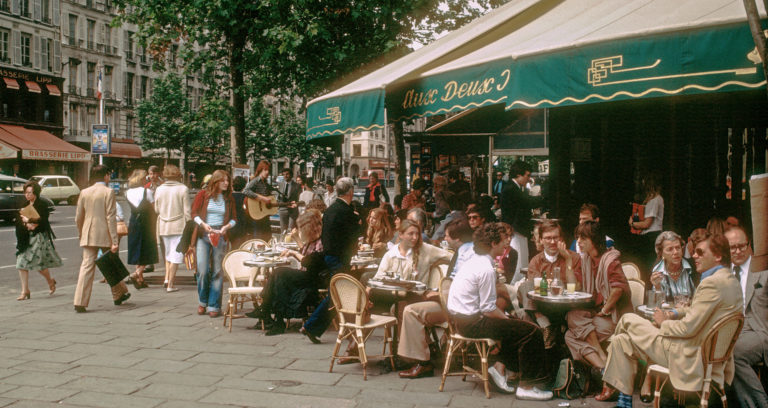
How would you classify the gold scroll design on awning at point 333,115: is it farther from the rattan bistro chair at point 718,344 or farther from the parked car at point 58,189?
the parked car at point 58,189

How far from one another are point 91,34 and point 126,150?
28.4 ft

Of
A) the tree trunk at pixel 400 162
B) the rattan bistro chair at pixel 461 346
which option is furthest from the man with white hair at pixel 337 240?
the tree trunk at pixel 400 162

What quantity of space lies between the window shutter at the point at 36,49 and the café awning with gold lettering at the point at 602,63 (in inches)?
1640

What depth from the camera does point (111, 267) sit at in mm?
9312

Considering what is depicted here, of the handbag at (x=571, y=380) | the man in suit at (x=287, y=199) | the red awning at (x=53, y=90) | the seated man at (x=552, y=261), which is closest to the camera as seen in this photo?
the handbag at (x=571, y=380)

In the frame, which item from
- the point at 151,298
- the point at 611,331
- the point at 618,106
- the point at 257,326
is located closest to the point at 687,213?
the point at 618,106

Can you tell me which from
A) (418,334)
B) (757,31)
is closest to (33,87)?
(418,334)

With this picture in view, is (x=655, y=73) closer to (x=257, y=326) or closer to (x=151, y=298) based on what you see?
(x=257, y=326)

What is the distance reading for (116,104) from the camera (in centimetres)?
5112

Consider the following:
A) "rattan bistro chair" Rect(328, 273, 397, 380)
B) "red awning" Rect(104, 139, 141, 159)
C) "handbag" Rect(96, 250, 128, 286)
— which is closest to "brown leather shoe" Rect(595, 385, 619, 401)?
"rattan bistro chair" Rect(328, 273, 397, 380)

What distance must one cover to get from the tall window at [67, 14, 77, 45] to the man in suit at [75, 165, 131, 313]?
4293 cm

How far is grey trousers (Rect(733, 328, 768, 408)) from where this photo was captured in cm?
475

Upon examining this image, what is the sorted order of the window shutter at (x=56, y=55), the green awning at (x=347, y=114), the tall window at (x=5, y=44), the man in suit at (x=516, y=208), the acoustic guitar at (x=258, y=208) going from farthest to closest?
1. the window shutter at (x=56, y=55)
2. the tall window at (x=5, y=44)
3. the acoustic guitar at (x=258, y=208)
4. the man in suit at (x=516, y=208)
5. the green awning at (x=347, y=114)

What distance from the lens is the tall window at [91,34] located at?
48.6 metres
